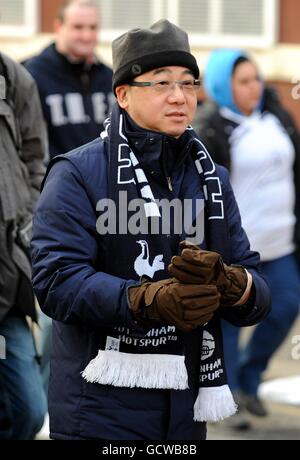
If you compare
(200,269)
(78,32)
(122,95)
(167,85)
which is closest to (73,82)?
(78,32)

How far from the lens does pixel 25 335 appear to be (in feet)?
16.8

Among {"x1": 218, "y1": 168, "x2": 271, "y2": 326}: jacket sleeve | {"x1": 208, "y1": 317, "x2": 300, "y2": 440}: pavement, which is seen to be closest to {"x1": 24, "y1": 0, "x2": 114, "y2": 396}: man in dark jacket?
Answer: {"x1": 208, "y1": 317, "x2": 300, "y2": 440}: pavement

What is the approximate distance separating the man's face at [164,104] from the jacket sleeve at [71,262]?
0.96ft

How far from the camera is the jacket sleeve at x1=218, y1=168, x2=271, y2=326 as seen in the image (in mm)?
4105

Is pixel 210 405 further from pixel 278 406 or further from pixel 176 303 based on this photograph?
pixel 278 406

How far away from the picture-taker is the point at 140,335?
3.99 meters

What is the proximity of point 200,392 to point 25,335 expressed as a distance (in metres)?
1.17

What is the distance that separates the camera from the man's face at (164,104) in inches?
162

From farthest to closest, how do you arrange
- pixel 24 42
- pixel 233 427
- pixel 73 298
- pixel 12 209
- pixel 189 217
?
pixel 24 42 < pixel 233 427 < pixel 12 209 < pixel 189 217 < pixel 73 298

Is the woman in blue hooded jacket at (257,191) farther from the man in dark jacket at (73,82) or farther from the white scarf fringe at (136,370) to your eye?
the white scarf fringe at (136,370)

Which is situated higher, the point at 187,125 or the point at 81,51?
the point at 187,125

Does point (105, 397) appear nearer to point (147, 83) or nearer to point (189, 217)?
point (189, 217)

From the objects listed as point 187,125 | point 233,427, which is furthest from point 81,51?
Result: point 187,125

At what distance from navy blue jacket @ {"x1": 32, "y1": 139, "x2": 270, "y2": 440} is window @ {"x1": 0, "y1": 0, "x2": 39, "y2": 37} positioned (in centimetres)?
952
